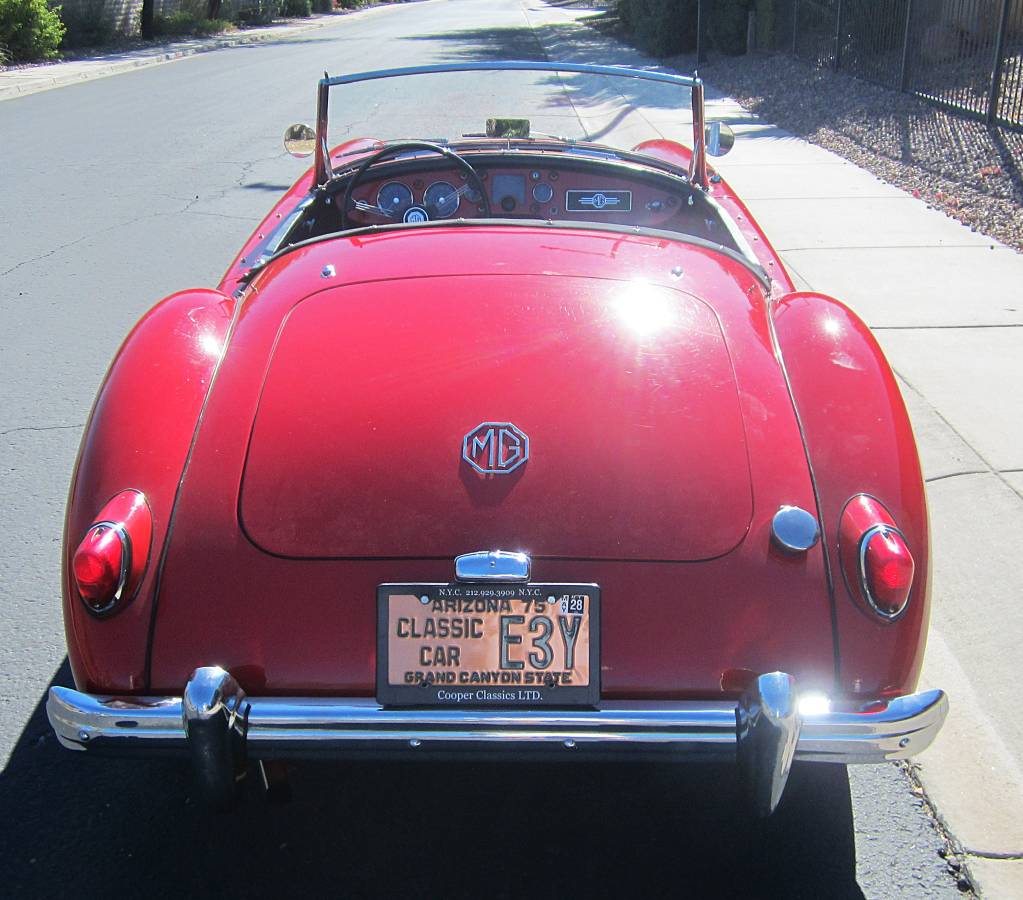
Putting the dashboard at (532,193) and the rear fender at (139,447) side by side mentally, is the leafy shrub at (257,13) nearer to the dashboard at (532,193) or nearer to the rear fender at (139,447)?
the dashboard at (532,193)

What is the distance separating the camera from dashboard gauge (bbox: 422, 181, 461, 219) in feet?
12.9

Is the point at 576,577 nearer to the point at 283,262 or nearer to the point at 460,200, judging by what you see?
the point at 283,262

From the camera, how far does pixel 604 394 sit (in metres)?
2.47

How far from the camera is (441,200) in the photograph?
156 inches

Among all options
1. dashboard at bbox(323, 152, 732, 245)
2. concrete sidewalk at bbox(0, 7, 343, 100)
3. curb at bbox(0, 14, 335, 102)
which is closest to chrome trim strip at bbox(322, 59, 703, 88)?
dashboard at bbox(323, 152, 732, 245)

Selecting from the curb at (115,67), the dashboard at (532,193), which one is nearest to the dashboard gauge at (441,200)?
the dashboard at (532,193)

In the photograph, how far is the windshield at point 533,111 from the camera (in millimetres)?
13242

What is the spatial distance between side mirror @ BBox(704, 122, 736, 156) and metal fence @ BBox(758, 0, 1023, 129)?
7.71 m

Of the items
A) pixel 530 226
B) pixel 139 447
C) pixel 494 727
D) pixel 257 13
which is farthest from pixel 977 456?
pixel 257 13

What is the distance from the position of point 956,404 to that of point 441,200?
2.55 metres

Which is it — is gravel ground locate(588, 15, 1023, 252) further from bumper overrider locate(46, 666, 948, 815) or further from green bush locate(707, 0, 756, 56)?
bumper overrider locate(46, 666, 948, 815)

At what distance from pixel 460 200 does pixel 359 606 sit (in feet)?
7.39

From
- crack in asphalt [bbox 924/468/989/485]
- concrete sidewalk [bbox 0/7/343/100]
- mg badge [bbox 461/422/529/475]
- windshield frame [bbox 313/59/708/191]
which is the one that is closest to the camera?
mg badge [bbox 461/422/529/475]

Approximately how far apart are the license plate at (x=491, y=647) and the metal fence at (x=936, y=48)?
10.2 m
